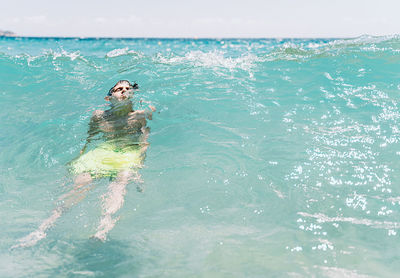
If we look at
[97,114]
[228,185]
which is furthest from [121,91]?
[228,185]

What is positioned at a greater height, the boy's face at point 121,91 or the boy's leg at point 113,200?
the boy's face at point 121,91

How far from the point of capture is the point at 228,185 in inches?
175

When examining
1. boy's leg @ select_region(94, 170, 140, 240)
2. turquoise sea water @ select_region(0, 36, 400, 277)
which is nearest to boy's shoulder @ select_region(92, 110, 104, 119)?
turquoise sea water @ select_region(0, 36, 400, 277)

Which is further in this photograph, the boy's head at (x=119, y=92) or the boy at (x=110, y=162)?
the boy's head at (x=119, y=92)

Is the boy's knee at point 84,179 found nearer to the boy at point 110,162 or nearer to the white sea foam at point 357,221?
the boy at point 110,162

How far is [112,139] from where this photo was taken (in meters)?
5.13

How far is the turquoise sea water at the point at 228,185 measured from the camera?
9.92ft

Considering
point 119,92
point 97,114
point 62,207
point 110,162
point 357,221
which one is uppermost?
point 119,92

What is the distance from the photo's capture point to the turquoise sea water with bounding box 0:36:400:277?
3.02 m

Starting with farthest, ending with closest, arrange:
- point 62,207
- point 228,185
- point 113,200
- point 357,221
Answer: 1. point 228,185
2. point 113,200
3. point 62,207
4. point 357,221

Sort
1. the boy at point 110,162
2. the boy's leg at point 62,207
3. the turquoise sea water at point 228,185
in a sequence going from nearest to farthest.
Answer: the turquoise sea water at point 228,185, the boy's leg at point 62,207, the boy at point 110,162

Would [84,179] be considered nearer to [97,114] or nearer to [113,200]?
[113,200]

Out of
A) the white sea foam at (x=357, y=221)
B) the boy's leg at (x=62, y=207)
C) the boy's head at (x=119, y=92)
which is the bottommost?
the boy's leg at (x=62, y=207)

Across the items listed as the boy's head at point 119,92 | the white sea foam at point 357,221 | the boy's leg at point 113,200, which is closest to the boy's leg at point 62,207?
the boy's leg at point 113,200
